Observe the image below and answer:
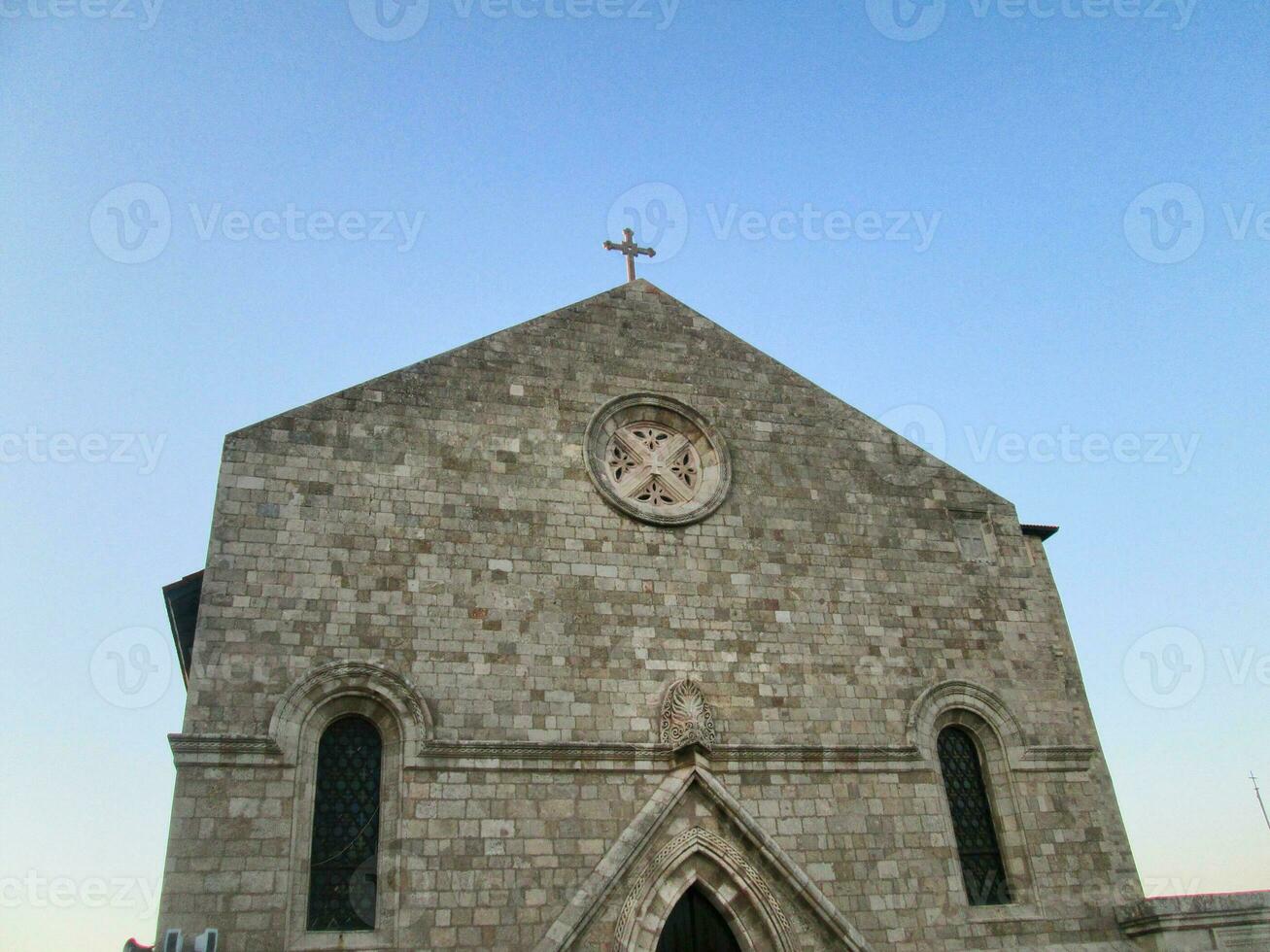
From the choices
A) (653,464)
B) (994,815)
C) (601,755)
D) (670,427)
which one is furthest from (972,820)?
(670,427)

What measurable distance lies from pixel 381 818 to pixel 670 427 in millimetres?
6036

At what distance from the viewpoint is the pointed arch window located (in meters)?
11.7

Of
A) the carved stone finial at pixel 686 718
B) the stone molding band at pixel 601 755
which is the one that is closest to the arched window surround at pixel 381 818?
the stone molding band at pixel 601 755

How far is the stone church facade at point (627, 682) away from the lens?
9.95m

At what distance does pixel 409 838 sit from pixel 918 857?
563cm

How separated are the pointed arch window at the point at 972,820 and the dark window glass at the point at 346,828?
6618mm

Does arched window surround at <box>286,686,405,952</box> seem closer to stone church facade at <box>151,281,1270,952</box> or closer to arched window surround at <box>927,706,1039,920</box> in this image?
stone church facade at <box>151,281,1270,952</box>

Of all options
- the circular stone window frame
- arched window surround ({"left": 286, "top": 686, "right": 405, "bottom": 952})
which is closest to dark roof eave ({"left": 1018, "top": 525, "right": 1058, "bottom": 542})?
the circular stone window frame

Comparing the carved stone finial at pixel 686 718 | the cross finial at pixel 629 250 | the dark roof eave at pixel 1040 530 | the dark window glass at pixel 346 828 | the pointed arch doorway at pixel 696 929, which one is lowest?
the pointed arch doorway at pixel 696 929

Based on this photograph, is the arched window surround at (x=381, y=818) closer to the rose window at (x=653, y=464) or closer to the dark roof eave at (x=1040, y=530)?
the rose window at (x=653, y=464)

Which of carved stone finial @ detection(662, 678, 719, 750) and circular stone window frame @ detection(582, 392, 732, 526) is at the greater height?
circular stone window frame @ detection(582, 392, 732, 526)

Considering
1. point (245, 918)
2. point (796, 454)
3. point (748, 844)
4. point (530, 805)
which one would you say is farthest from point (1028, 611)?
point (245, 918)

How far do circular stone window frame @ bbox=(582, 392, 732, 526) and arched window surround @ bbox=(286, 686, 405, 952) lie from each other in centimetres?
373

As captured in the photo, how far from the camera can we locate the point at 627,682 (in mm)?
11352
